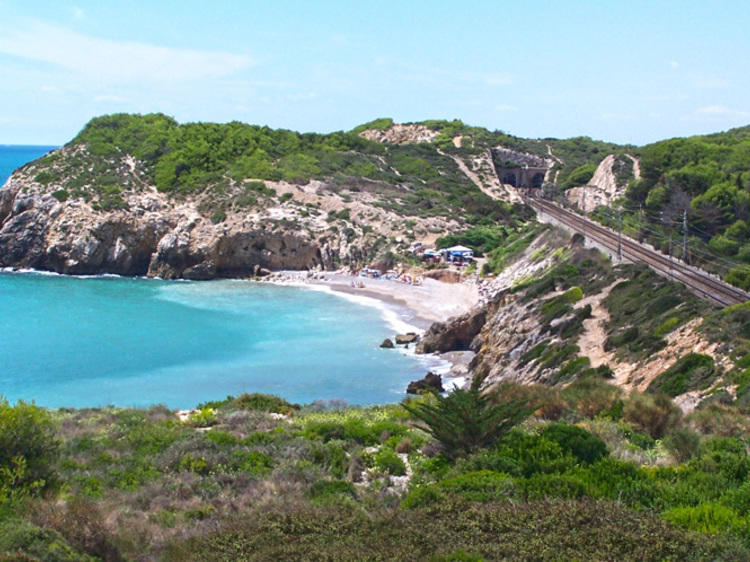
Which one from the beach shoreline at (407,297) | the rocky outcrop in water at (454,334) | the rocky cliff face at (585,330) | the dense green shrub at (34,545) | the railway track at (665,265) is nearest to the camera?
the dense green shrub at (34,545)

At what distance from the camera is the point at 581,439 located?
13.3m

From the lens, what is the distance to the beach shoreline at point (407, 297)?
4406 centimetres

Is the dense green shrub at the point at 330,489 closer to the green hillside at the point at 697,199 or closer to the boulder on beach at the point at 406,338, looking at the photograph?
the boulder on beach at the point at 406,338

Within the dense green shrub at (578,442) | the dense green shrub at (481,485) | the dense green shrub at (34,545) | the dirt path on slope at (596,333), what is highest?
the dense green shrub at (34,545)

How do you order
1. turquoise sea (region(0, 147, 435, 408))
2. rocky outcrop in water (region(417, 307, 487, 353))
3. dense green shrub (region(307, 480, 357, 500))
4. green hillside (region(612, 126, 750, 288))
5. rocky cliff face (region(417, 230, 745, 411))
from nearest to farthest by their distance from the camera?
dense green shrub (region(307, 480, 357, 500)) < rocky cliff face (region(417, 230, 745, 411)) < turquoise sea (region(0, 147, 435, 408)) < rocky outcrop in water (region(417, 307, 487, 353)) < green hillside (region(612, 126, 750, 288))

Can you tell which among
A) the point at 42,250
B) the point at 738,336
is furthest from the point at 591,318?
the point at 42,250

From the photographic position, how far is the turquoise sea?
3684cm

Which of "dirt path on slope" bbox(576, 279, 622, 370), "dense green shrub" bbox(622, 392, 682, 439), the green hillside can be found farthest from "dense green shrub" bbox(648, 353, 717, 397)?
the green hillside

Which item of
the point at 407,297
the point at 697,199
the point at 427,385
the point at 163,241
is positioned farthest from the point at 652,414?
the point at 163,241

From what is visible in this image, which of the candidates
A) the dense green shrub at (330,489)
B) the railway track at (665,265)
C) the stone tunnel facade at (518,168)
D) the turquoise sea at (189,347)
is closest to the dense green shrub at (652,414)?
the dense green shrub at (330,489)

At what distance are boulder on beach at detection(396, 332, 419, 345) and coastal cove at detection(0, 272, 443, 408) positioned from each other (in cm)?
151

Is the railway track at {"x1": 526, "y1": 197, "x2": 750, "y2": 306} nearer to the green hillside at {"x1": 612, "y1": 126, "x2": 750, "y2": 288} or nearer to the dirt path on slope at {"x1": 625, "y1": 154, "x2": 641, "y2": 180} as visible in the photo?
the green hillside at {"x1": 612, "y1": 126, "x2": 750, "y2": 288}

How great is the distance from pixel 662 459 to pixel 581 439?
66.4 inches

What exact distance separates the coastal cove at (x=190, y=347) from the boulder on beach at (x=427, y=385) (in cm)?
91
